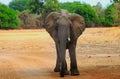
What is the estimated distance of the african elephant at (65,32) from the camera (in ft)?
48.9

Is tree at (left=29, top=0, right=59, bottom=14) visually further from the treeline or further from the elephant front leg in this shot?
the elephant front leg

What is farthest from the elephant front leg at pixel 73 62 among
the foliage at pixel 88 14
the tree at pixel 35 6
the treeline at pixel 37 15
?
the foliage at pixel 88 14

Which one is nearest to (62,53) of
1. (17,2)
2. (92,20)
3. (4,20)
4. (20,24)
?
(4,20)

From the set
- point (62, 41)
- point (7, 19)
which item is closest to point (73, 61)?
point (62, 41)

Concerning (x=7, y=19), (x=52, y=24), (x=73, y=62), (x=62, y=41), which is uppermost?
(x=52, y=24)

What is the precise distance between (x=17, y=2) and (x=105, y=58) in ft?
424

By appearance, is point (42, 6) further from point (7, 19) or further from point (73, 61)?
point (73, 61)

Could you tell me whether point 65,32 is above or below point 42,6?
above

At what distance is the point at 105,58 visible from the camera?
22.8 metres

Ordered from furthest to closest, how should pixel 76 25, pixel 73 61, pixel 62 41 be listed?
pixel 76 25
pixel 73 61
pixel 62 41

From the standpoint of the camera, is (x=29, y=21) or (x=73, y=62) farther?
(x=29, y=21)

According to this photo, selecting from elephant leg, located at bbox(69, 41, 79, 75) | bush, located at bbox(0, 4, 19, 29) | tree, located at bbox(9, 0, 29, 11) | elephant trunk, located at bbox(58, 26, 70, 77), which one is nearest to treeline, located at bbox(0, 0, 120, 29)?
bush, located at bbox(0, 4, 19, 29)

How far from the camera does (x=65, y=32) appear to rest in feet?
49.2

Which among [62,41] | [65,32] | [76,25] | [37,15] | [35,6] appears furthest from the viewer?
[37,15]
